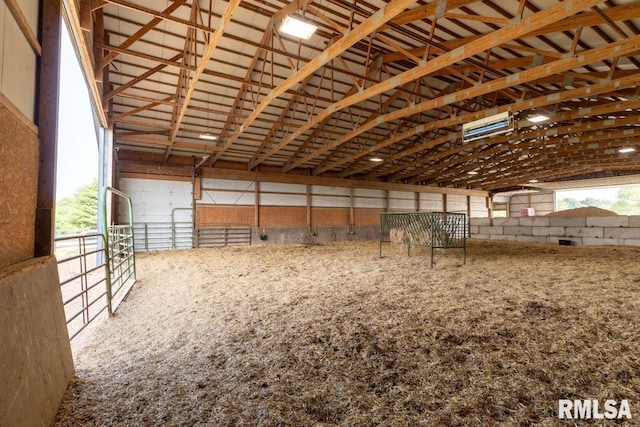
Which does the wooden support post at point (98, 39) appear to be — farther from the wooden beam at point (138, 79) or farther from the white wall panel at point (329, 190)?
the white wall panel at point (329, 190)

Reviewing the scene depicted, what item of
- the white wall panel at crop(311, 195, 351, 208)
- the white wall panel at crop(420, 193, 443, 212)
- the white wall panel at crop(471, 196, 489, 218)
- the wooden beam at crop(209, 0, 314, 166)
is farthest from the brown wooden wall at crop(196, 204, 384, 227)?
the white wall panel at crop(471, 196, 489, 218)

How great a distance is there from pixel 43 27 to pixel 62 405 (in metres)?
2.94

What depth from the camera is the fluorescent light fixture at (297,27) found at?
528cm

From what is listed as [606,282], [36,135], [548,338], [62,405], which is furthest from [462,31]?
[62,405]

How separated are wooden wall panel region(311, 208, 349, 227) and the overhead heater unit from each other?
31.3 feet

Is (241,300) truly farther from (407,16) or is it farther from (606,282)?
(407,16)

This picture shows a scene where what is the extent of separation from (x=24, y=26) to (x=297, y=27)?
4.40m

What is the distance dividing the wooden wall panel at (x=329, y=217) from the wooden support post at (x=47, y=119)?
1461 cm

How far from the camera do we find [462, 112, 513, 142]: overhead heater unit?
8141 millimetres

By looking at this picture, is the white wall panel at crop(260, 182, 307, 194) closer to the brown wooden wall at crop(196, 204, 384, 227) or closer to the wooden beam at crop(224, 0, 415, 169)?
the brown wooden wall at crop(196, 204, 384, 227)

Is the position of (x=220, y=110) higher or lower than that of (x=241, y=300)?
higher

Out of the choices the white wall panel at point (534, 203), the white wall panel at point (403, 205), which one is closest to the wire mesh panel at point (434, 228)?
the white wall panel at point (403, 205)

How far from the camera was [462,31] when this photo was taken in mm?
6988

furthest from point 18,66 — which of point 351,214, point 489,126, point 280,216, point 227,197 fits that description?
point 351,214
